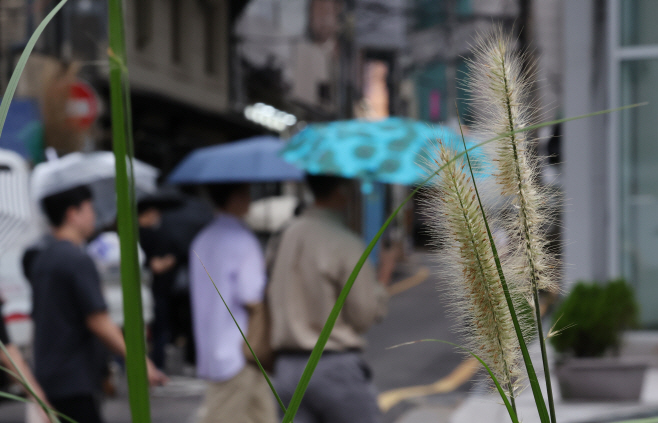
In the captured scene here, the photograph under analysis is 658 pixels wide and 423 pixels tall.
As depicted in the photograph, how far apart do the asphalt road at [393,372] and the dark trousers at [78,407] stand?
161cm

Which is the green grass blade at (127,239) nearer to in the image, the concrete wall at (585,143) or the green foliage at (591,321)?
the green foliage at (591,321)

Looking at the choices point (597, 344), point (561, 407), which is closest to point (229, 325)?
point (561, 407)

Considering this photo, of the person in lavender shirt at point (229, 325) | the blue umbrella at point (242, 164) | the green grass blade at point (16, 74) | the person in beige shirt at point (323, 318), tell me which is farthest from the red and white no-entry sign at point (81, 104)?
the green grass blade at point (16, 74)

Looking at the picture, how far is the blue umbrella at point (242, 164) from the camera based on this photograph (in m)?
5.59

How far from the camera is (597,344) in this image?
586cm

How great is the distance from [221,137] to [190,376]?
1294cm

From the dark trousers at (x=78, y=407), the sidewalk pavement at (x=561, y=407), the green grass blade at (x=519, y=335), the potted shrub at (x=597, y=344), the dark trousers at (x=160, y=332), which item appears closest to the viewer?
the green grass blade at (x=519, y=335)

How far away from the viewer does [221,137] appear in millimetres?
20609

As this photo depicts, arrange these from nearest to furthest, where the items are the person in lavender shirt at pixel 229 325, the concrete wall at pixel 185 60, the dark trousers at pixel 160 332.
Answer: the person in lavender shirt at pixel 229 325
the dark trousers at pixel 160 332
the concrete wall at pixel 185 60

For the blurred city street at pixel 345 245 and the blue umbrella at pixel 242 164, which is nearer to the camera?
the blurred city street at pixel 345 245

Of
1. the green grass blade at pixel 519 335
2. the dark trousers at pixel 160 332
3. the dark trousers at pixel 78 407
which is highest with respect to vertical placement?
the green grass blade at pixel 519 335

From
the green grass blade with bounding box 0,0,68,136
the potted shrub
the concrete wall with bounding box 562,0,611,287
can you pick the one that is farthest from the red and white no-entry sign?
the green grass blade with bounding box 0,0,68,136

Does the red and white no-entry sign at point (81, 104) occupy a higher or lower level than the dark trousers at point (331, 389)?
higher

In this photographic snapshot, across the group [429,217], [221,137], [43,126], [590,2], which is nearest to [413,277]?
[221,137]
